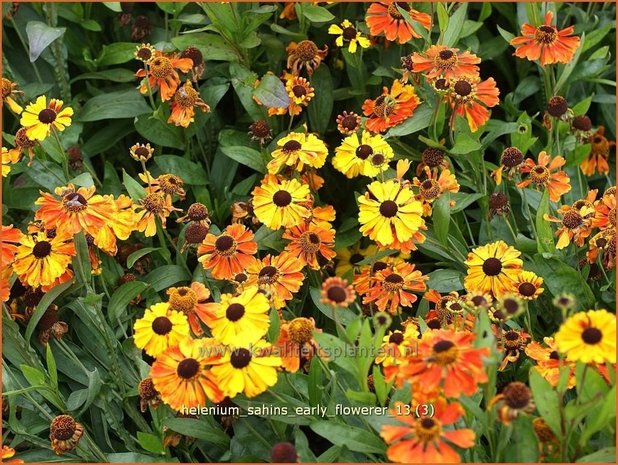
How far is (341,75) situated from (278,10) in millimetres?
192

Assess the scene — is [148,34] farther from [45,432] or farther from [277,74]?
[45,432]

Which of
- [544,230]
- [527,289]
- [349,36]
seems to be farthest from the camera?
[349,36]

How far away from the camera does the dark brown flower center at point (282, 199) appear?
4.73ft

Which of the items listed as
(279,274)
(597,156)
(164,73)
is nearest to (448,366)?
(279,274)

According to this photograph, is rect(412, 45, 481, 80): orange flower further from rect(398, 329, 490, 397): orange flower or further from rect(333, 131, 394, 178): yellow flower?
rect(398, 329, 490, 397): orange flower

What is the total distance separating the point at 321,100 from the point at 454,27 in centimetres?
31

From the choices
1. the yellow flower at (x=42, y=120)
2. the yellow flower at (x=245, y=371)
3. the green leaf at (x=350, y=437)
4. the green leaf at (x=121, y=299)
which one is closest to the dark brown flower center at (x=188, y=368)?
the yellow flower at (x=245, y=371)

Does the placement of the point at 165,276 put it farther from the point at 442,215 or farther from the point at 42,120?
the point at 442,215

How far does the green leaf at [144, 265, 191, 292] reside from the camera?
1.52 metres

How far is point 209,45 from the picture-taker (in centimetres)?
172

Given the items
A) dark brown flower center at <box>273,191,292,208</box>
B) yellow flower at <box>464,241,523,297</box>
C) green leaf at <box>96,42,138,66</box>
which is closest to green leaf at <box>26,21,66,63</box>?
green leaf at <box>96,42,138,66</box>

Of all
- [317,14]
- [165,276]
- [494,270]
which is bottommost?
[165,276]

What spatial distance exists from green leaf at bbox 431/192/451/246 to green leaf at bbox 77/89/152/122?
0.65 metres

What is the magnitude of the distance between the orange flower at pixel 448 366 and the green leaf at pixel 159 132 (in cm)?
86
